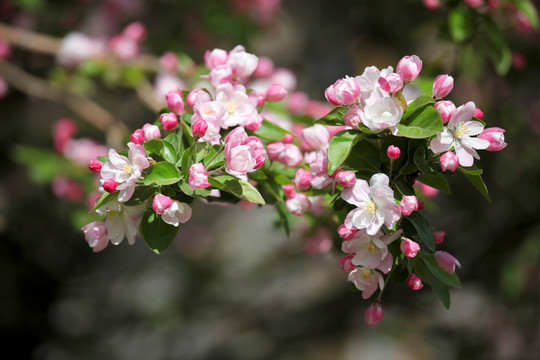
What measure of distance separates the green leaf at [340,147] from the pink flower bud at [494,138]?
22 cm

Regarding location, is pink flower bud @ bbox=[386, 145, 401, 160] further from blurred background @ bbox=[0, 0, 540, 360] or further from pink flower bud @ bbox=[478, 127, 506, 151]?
blurred background @ bbox=[0, 0, 540, 360]

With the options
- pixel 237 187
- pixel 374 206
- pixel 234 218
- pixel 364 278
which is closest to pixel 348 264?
pixel 364 278

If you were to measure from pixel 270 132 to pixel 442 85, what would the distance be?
0.38 meters

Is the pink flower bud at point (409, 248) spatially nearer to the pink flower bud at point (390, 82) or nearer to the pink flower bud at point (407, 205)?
the pink flower bud at point (407, 205)

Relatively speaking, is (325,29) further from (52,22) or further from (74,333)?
(74,333)

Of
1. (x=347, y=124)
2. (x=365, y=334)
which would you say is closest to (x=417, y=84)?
(x=347, y=124)

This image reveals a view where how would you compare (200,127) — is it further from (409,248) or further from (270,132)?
(409,248)

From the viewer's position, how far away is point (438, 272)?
1.04 metres

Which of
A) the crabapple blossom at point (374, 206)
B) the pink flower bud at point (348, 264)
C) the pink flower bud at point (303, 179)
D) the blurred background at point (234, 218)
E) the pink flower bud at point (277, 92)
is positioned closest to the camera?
the crabapple blossom at point (374, 206)

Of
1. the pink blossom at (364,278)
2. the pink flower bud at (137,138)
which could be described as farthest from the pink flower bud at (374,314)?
the pink flower bud at (137,138)

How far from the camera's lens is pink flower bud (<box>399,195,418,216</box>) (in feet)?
2.96

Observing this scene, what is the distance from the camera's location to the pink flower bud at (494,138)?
0.95 meters

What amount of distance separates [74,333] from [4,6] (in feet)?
6.29

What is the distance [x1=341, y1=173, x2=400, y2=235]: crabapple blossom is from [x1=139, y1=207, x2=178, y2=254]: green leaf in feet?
1.04
